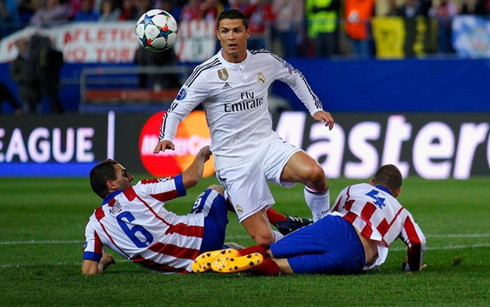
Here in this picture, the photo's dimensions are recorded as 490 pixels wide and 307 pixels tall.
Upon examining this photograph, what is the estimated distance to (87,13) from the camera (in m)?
22.5

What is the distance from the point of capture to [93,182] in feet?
26.4

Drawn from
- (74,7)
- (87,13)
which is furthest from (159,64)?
(74,7)

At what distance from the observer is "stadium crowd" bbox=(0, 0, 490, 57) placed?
20.5 metres

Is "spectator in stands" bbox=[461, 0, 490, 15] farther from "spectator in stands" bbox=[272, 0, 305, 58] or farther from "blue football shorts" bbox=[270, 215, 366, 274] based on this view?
"blue football shorts" bbox=[270, 215, 366, 274]

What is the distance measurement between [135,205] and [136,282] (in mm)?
606

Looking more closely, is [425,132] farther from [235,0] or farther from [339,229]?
[339,229]

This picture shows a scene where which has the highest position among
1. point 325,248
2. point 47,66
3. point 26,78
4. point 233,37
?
point 233,37

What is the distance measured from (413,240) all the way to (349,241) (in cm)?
48

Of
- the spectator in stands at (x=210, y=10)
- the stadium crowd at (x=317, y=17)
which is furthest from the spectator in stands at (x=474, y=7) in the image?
the spectator in stands at (x=210, y=10)

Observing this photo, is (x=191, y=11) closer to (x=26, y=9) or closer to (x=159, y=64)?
(x=159, y=64)

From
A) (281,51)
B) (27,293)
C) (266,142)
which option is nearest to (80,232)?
(266,142)

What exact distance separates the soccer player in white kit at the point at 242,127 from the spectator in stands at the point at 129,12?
1340 cm

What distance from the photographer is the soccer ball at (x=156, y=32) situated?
987 centimetres

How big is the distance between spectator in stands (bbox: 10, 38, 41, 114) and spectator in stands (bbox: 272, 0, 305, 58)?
194 inches
